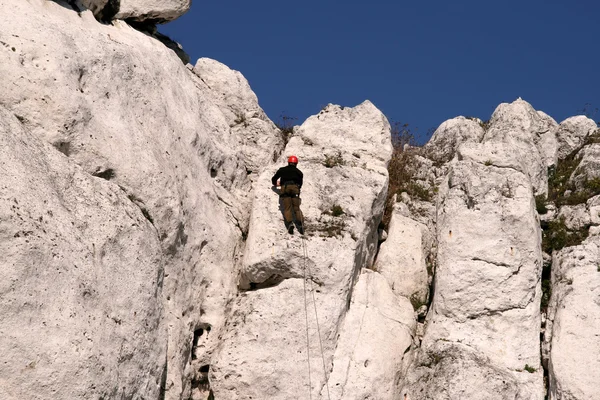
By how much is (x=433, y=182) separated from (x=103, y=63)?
1030cm

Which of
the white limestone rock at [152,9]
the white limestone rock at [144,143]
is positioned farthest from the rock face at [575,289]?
the white limestone rock at [152,9]

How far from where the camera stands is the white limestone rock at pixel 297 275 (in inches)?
680

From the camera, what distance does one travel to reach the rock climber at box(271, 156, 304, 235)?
18.5 metres

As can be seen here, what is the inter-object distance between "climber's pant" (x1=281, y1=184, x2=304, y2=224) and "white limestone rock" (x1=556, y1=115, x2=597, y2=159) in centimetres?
1167

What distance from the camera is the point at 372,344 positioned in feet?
60.0

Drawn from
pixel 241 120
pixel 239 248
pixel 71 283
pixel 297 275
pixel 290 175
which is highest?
pixel 241 120

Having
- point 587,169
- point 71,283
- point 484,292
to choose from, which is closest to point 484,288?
point 484,292

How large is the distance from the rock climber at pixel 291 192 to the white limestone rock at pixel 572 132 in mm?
11426

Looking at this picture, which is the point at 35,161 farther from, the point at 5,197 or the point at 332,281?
the point at 332,281

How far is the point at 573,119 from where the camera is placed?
28.1 metres

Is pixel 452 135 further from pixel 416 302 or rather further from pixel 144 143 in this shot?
pixel 144 143

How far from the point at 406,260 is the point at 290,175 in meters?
3.92

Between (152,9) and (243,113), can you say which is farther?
(243,113)

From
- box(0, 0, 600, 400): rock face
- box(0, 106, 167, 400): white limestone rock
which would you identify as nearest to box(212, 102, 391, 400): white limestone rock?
box(0, 0, 600, 400): rock face
